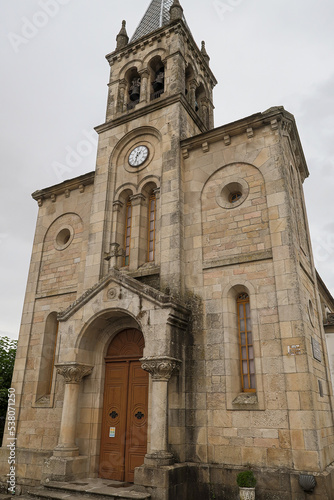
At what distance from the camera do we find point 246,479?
9078mm

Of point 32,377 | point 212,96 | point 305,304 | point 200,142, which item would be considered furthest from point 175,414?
point 212,96

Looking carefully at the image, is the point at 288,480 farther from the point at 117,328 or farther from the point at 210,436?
the point at 117,328

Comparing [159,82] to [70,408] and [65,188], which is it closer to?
[65,188]

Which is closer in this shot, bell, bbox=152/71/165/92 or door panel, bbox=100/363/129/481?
door panel, bbox=100/363/129/481

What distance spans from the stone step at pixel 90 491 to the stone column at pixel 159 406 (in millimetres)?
787

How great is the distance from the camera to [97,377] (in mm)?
12367

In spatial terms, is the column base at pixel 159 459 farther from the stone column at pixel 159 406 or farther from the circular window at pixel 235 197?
the circular window at pixel 235 197

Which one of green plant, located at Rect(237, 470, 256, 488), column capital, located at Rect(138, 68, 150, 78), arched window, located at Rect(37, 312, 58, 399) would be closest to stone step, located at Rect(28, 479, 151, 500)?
green plant, located at Rect(237, 470, 256, 488)

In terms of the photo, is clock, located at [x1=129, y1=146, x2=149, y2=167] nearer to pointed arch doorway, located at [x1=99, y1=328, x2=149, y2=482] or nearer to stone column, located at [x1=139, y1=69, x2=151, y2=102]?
stone column, located at [x1=139, y1=69, x2=151, y2=102]

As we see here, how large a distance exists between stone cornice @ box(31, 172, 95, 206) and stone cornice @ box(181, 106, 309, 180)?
4437mm

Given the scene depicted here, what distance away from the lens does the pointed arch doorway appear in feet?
36.9

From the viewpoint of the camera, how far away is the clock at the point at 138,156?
1488 centimetres

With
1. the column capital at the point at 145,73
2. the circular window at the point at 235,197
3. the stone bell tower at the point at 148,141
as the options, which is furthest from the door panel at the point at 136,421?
the column capital at the point at 145,73

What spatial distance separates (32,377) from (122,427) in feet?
15.0
